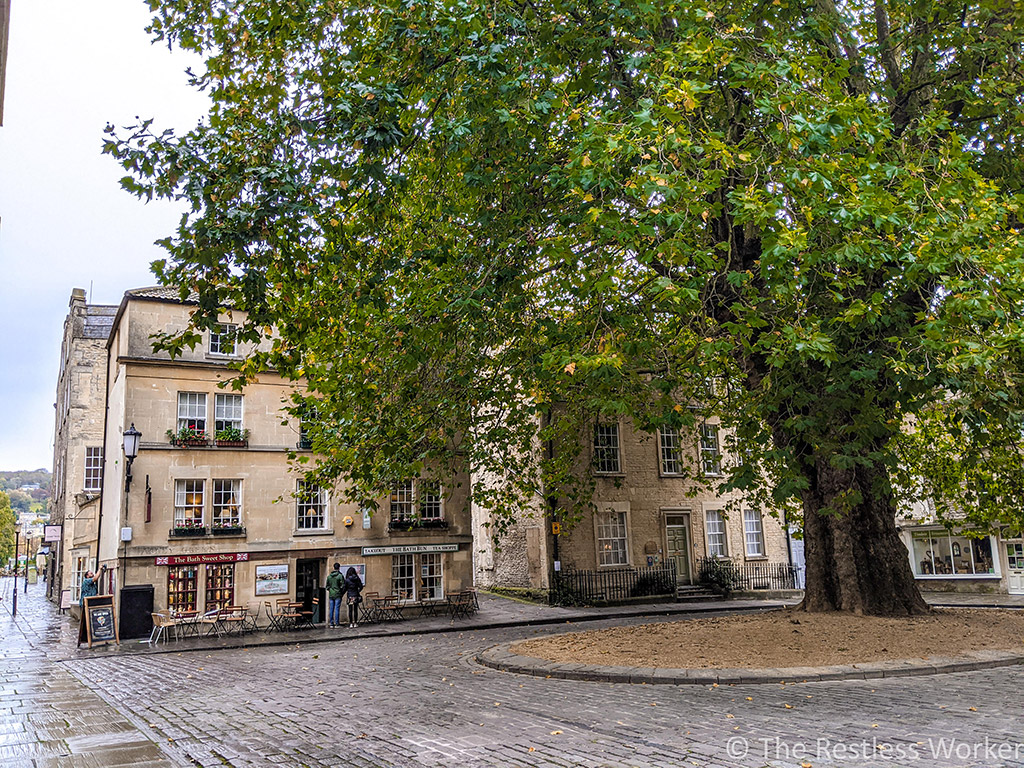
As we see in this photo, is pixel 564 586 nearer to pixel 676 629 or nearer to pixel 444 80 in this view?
pixel 676 629

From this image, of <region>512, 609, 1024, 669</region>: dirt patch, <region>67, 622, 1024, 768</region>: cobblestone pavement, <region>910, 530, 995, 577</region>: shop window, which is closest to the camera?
<region>67, 622, 1024, 768</region>: cobblestone pavement

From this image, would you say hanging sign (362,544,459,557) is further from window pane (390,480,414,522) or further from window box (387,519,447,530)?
window pane (390,480,414,522)

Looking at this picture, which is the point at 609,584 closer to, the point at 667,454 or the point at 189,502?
the point at 667,454

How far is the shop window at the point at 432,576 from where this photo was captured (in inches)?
1026

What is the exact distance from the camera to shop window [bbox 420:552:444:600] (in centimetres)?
2606

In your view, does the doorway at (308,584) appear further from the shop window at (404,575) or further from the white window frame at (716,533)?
the white window frame at (716,533)

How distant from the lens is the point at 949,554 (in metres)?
30.8

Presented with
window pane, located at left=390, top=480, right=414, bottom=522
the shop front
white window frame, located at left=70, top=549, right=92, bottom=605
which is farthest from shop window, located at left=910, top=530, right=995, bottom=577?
white window frame, located at left=70, top=549, right=92, bottom=605

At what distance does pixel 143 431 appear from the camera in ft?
74.9

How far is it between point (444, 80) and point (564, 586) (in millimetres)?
21021

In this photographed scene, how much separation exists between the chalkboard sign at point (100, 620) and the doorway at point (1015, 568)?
1174 inches

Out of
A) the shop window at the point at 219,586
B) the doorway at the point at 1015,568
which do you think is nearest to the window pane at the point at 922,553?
the doorway at the point at 1015,568

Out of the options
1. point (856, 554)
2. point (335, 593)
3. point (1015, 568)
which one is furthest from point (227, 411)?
point (1015, 568)

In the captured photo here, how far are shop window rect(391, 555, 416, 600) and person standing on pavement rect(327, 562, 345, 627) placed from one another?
2585mm
